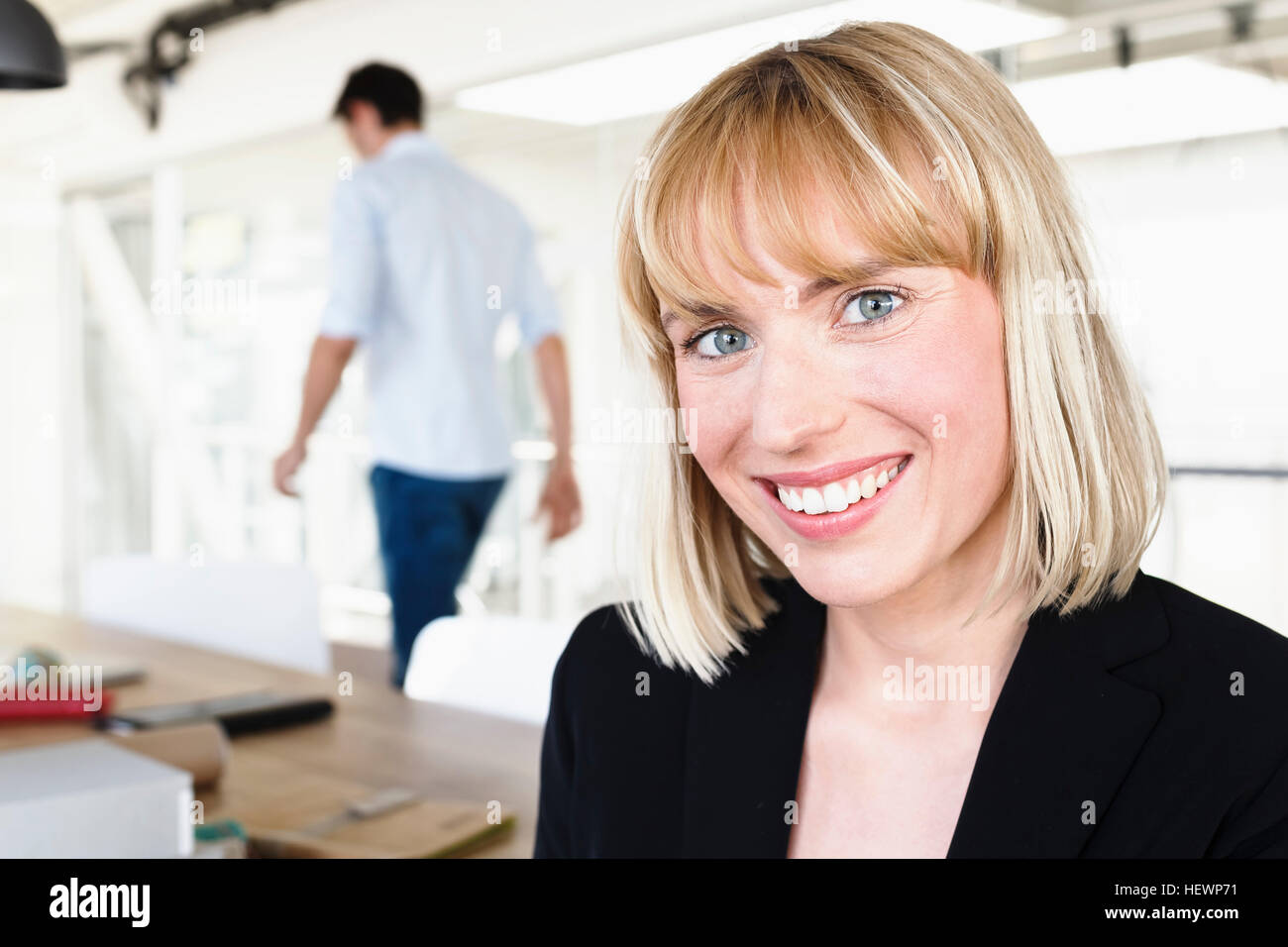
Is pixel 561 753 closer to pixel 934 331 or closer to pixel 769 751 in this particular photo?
pixel 769 751

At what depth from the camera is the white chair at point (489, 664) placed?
1.84 metres

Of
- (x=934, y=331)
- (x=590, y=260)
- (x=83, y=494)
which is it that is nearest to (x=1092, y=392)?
(x=934, y=331)

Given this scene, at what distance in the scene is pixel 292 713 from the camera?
1681 millimetres

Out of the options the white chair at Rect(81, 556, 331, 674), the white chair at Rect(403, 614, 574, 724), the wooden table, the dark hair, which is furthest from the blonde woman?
the dark hair

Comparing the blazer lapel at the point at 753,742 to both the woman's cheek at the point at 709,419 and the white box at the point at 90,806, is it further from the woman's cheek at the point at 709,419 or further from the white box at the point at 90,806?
the white box at the point at 90,806

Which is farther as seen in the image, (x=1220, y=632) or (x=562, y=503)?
(x=562, y=503)

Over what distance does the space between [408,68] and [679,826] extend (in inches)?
146

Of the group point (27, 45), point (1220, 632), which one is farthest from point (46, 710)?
point (1220, 632)

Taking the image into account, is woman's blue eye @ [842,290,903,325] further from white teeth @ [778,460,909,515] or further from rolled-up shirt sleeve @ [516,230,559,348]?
rolled-up shirt sleeve @ [516,230,559,348]

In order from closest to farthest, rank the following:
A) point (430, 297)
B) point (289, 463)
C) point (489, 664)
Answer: point (489, 664) < point (289, 463) < point (430, 297)

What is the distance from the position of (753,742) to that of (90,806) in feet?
1.68

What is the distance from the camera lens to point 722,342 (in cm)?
99

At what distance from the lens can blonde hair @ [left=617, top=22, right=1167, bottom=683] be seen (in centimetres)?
90

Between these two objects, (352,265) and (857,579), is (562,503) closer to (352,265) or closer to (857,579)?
(352,265)
